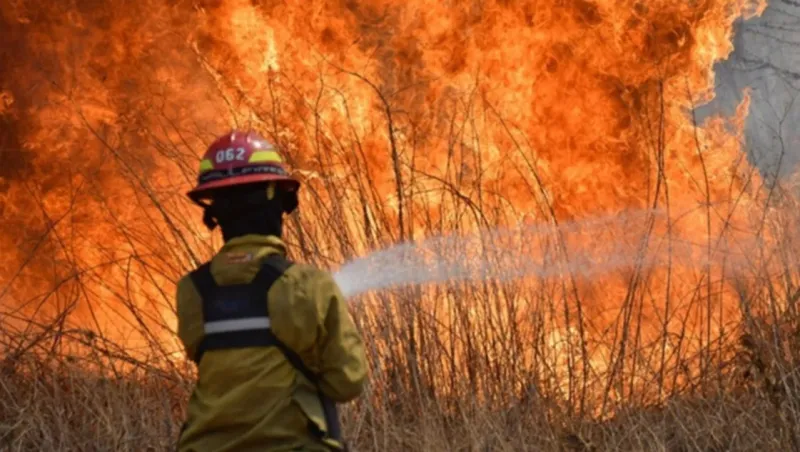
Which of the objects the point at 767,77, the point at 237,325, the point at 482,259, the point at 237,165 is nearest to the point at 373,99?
the point at 482,259

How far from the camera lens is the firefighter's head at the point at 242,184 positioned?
157 inches

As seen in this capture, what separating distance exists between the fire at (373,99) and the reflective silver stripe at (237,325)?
408 centimetres

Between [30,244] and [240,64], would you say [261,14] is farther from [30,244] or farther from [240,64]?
[30,244]

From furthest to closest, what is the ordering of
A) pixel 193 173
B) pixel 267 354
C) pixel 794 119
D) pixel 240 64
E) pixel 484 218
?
pixel 794 119, pixel 240 64, pixel 193 173, pixel 484 218, pixel 267 354

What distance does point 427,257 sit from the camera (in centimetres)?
710

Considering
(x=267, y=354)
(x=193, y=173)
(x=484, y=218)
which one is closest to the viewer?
(x=267, y=354)

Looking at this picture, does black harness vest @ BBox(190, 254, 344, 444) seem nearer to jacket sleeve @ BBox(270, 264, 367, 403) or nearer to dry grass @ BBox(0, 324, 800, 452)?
jacket sleeve @ BBox(270, 264, 367, 403)

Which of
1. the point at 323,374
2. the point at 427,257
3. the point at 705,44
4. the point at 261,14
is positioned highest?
the point at 261,14

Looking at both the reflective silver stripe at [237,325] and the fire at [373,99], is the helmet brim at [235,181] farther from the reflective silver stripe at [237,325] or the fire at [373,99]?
the fire at [373,99]

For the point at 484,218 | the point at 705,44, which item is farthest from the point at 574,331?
the point at 705,44

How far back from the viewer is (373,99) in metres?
8.13

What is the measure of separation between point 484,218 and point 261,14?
2287 mm

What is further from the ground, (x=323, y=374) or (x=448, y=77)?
(x=448, y=77)

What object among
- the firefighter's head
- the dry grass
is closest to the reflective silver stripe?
the firefighter's head
